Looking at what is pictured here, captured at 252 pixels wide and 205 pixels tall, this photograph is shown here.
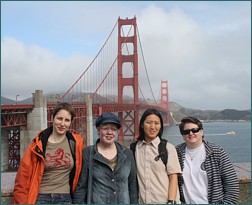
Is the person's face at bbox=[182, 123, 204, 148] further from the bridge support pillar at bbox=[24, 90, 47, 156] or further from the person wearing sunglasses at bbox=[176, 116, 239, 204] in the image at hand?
the bridge support pillar at bbox=[24, 90, 47, 156]

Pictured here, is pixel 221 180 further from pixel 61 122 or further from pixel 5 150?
pixel 5 150

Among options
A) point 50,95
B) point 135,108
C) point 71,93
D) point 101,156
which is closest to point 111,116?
point 101,156

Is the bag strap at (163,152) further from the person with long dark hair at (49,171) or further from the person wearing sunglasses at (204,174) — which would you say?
the person with long dark hair at (49,171)

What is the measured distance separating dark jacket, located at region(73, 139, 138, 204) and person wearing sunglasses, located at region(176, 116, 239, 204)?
342 mm

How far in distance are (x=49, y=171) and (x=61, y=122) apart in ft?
1.05

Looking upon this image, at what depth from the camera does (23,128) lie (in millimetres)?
15562

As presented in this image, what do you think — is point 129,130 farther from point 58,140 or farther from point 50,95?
point 58,140

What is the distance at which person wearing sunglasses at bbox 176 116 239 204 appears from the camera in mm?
2062

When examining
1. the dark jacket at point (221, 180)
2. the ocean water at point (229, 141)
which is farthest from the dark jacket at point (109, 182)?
the ocean water at point (229, 141)

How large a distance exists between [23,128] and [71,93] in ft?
25.2

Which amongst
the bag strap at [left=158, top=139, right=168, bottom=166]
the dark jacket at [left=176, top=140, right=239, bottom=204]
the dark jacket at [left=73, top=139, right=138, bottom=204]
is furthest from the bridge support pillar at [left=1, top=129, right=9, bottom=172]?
the dark jacket at [left=176, top=140, right=239, bottom=204]

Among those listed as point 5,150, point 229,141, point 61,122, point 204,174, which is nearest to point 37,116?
point 5,150

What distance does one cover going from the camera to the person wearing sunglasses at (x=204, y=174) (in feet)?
6.77

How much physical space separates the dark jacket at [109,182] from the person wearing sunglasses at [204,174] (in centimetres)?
34
